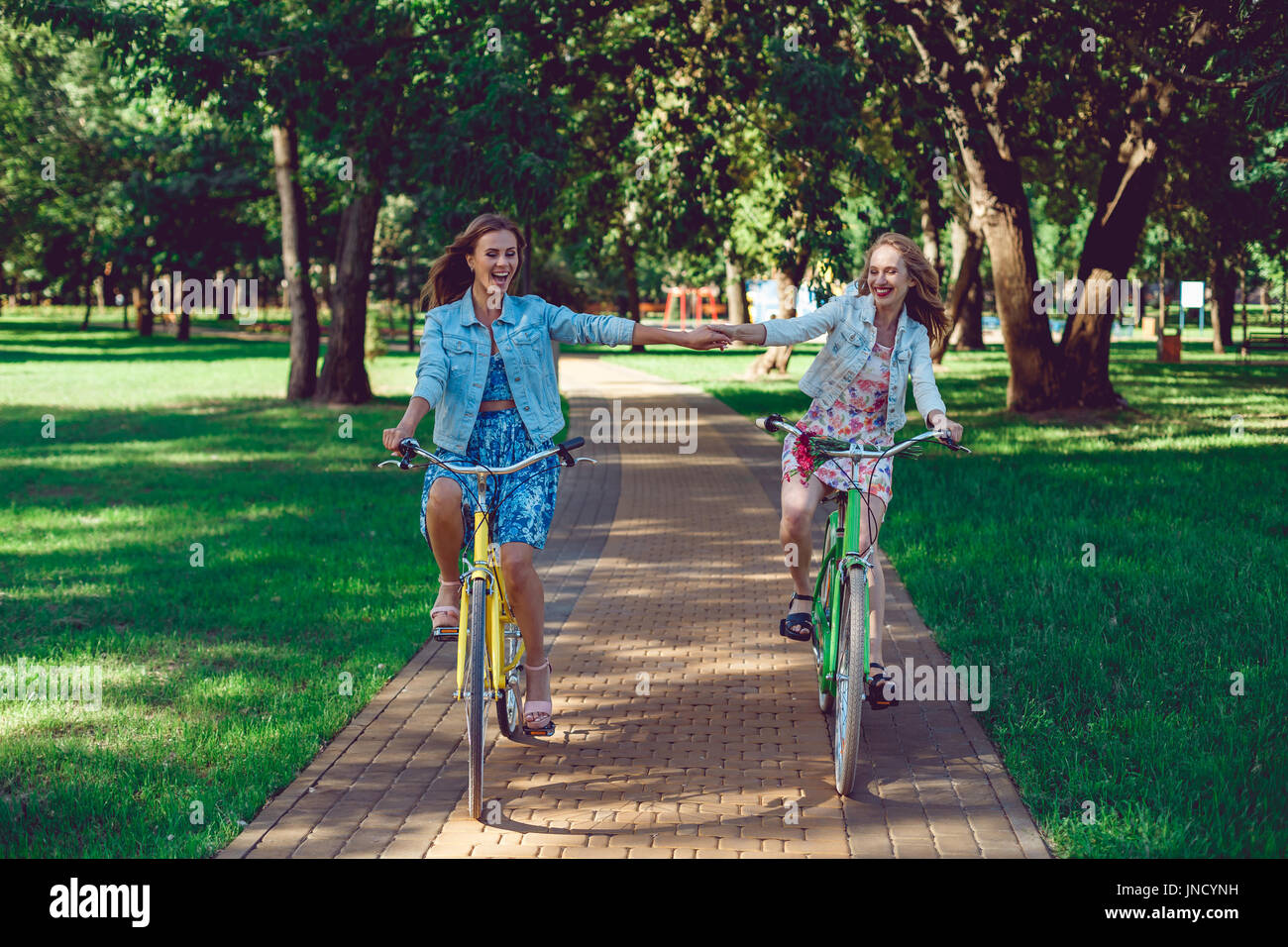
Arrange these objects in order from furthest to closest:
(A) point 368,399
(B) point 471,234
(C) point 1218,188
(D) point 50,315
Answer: (D) point 50,315
(C) point 1218,188
(A) point 368,399
(B) point 471,234

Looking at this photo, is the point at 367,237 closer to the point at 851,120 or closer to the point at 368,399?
the point at 368,399

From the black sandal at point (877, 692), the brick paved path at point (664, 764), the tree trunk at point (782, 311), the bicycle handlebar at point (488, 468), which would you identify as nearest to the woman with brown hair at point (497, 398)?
the bicycle handlebar at point (488, 468)

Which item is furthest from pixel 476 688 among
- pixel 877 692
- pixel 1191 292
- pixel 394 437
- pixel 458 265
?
pixel 1191 292

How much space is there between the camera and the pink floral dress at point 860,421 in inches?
207

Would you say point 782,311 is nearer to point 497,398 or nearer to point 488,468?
point 497,398

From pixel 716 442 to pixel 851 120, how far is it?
19.0ft

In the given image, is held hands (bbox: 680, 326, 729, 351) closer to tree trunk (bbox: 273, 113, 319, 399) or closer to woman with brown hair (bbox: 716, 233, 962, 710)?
woman with brown hair (bbox: 716, 233, 962, 710)

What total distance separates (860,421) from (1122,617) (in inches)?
102

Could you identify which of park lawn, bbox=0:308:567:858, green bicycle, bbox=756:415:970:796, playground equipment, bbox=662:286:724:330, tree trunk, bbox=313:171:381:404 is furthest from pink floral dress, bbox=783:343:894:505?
playground equipment, bbox=662:286:724:330

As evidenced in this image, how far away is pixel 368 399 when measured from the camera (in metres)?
21.7

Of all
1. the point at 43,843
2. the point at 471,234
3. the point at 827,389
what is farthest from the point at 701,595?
the point at 43,843

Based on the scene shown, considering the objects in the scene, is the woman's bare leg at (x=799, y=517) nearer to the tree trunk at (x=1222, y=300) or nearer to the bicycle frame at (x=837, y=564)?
the bicycle frame at (x=837, y=564)

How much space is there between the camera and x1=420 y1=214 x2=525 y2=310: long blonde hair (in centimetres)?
488

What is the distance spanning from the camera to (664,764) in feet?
16.5
